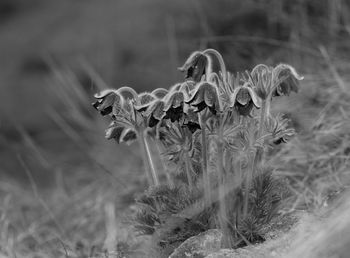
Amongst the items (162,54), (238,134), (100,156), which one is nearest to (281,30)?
(162,54)

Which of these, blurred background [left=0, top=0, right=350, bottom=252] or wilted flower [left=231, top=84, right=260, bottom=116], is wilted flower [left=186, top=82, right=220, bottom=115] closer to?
wilted flower [left=231, top=84, right=260, bottom=116]

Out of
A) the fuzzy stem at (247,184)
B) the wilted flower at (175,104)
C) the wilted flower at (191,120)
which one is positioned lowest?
the fuzzy stem at (247,184)

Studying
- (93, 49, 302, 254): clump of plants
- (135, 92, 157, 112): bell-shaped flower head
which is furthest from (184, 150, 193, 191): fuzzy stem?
(135, 92, 157, 112): bell-shaped flower head

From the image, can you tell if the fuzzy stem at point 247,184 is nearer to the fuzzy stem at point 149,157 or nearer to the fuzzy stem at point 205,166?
the fuzzy stem at point 205,166

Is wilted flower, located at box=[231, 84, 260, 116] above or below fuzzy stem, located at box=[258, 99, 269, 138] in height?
above

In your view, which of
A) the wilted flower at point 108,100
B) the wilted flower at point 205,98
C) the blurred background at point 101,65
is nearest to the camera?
the wilted flower at point 205,98

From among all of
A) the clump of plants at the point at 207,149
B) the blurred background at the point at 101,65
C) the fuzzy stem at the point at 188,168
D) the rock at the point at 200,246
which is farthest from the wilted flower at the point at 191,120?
the blurred background at the point at 101,65

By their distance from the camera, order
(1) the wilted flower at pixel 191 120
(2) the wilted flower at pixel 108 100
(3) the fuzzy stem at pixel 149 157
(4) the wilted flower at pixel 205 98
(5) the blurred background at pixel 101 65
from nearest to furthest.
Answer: (4) the wilted flower at pixel 205 98, (1) the wilted flower at pixel 191 120, (2) the wilted flower at pixel 108 100, (3) the fuzzy stem at pixel 149 157, (5) the blurred background at pixel 101 65
